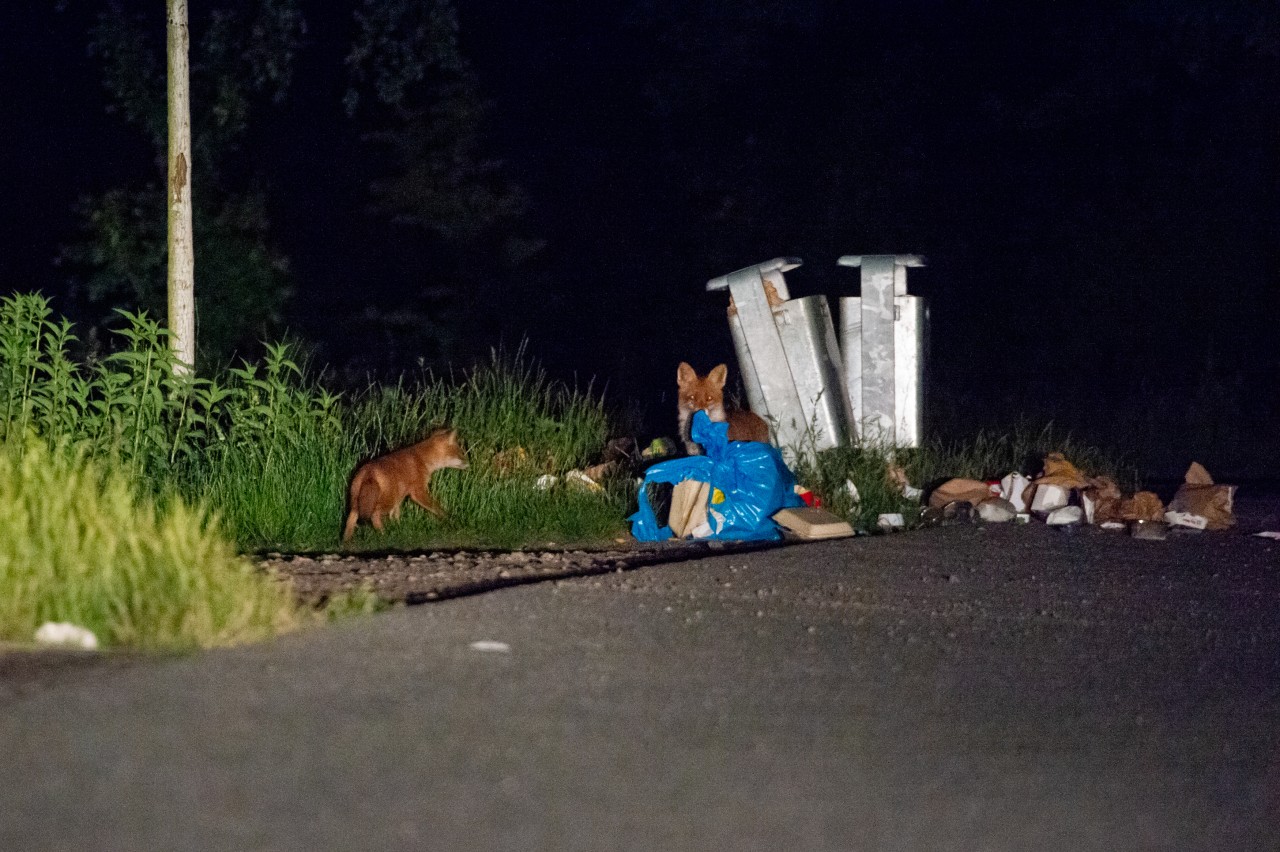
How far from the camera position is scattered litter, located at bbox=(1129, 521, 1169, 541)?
11.8 m

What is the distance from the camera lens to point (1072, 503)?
13.0m

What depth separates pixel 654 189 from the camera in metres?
31.5

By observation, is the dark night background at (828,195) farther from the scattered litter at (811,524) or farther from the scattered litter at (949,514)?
the scattered litter at (811,524)

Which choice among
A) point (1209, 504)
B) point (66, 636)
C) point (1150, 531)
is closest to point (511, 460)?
point (1150, 531)

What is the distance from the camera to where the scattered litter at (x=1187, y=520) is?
12433mm

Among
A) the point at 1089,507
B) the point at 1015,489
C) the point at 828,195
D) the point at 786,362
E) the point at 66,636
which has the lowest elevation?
the point at 66,636

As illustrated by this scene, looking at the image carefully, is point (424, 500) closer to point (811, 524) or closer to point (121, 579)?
point (811, 524)

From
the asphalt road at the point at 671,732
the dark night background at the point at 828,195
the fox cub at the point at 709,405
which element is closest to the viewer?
the asphalt road at the point at 671,732

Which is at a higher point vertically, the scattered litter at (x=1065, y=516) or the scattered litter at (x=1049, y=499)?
the scattered litter at (x=1049, y=499)

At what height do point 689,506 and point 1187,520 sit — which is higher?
point 689,506

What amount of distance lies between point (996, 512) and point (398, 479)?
418cm

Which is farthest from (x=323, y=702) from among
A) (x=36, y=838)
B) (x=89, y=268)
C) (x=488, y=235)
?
(x=488, y=235)

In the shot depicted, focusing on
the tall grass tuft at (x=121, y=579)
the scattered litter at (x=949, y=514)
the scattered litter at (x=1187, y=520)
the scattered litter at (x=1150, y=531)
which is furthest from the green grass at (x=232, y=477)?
the scattered litter at (x=1187, y=520)

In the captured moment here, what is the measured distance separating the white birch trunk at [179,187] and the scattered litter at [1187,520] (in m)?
6.59
